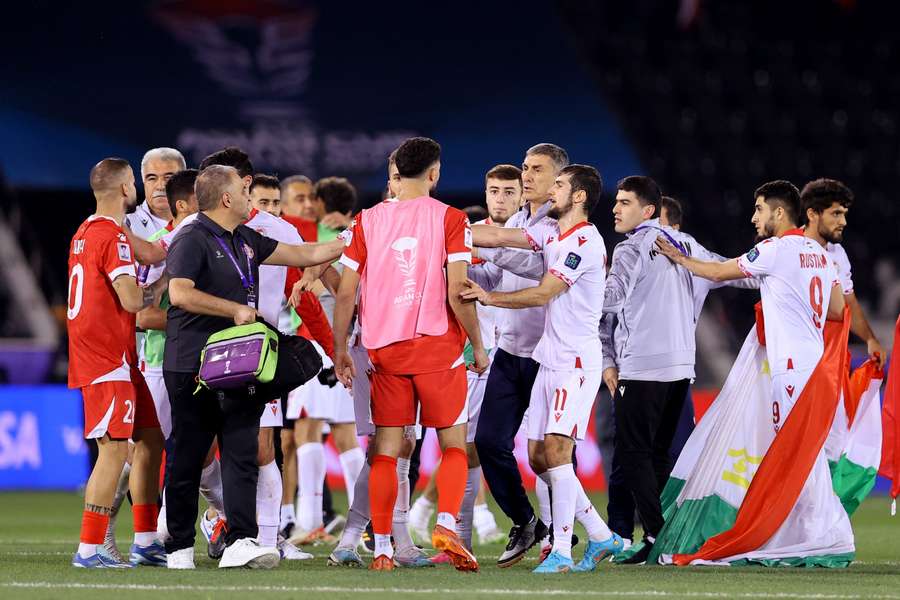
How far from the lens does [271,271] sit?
24.0 feet

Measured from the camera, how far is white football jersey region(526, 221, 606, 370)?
21.5 feet

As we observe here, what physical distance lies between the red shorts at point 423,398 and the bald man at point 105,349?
118cm

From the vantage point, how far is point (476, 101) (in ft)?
66.3

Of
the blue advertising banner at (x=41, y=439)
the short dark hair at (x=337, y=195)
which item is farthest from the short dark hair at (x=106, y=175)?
the blue advertising banner at (x=41, y=439)

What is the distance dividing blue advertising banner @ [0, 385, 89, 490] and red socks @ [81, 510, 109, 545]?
Result: 6.97m

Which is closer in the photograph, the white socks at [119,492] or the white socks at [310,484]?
the white socks at [119,492]

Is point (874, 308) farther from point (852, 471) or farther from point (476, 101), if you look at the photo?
point (852, 471)

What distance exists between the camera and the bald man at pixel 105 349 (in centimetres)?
642

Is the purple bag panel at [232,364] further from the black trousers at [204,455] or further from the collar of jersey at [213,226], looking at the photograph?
the collar of jersey at [213,226]

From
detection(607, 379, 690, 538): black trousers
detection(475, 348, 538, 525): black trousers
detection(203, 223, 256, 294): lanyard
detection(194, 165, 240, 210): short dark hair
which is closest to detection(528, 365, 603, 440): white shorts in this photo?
detection(475, 348, 538, 525): black trousers

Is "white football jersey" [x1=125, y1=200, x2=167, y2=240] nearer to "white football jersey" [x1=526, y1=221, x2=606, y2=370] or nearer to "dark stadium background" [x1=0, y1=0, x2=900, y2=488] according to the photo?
"white football jersey" [x1=526, y1=221, x2=606, y2=370]

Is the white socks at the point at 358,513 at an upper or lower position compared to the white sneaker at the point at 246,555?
upper

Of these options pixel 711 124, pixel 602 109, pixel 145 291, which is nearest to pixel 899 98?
pixel 711 124

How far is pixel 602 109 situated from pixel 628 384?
13.6m
